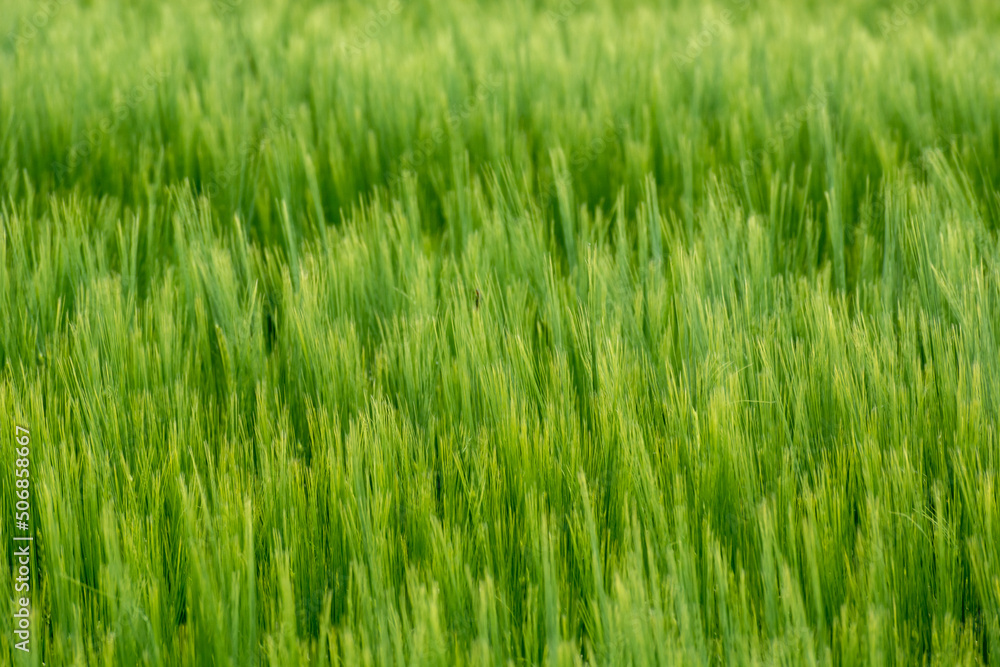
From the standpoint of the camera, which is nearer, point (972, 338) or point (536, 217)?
point (972, 338)

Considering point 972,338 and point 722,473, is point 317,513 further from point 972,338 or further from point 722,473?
point 972,338

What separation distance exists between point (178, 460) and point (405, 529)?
259 millimetres

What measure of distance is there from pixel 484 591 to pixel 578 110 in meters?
1.18

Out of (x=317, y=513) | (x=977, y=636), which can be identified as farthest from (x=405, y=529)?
(x=977, y=636)

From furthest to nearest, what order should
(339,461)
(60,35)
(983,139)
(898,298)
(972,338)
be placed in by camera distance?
(60,35) → (983,139) → (898,298) → (972,338) → (339,461)

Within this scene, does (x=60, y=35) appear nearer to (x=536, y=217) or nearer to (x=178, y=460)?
(x=536, y=217)

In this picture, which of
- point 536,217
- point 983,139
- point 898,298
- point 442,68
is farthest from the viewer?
point 442,68

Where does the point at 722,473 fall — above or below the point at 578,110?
below

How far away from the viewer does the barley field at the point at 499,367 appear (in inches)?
32.5

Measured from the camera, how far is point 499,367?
40.4 inches

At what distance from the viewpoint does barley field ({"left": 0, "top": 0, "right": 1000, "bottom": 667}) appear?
0.83 metres

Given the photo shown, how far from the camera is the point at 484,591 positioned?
77 cm

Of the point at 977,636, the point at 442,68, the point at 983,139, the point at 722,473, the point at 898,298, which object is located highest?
the point at 442,68

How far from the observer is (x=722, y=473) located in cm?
94
